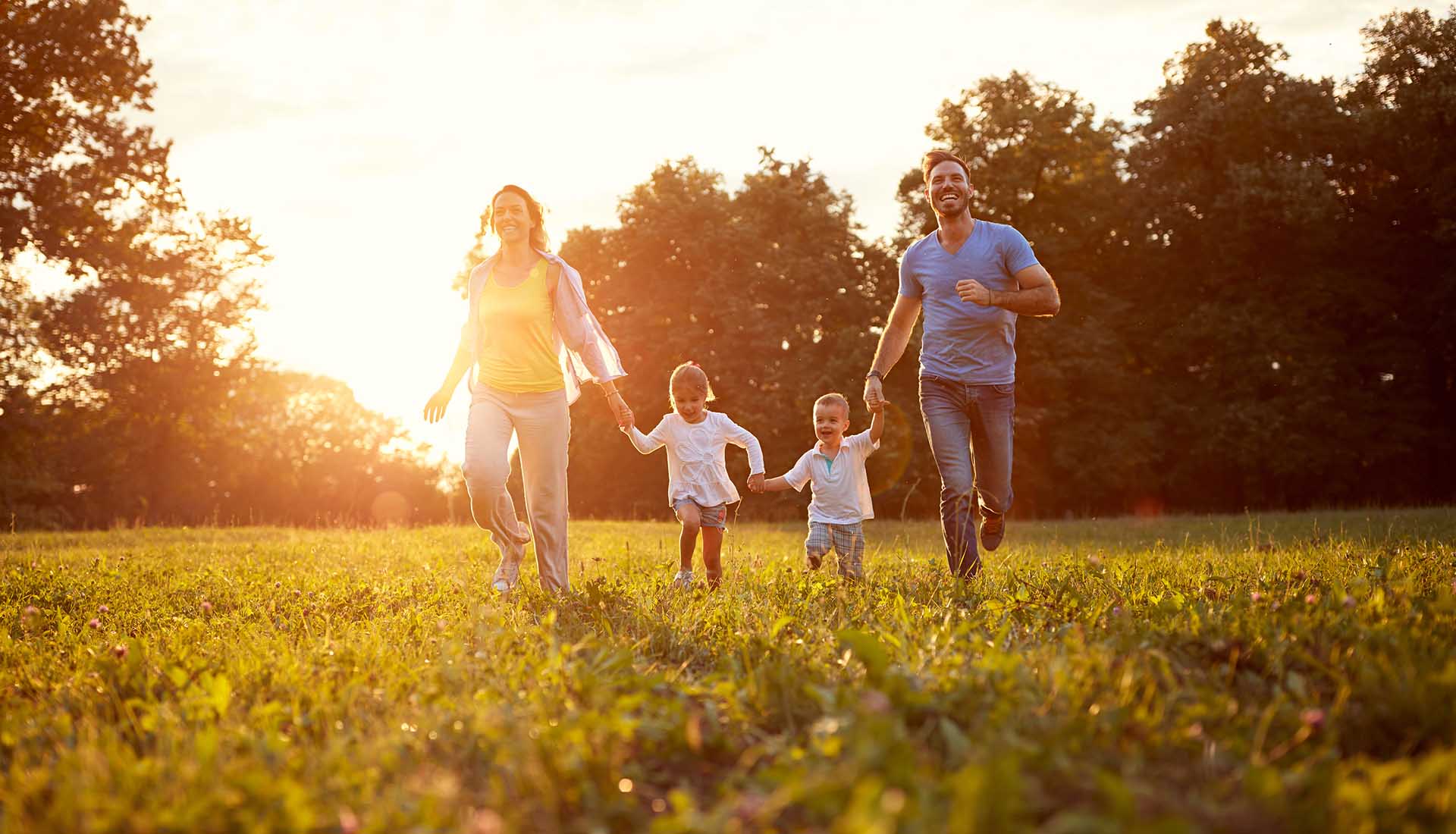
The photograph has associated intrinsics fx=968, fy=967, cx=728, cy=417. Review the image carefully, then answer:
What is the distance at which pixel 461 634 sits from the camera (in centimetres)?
421

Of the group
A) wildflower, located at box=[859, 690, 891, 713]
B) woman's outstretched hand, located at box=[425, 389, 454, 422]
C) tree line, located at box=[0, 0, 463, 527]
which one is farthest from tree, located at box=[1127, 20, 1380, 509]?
wildflower, located at box=[859, 690, 891, 713]

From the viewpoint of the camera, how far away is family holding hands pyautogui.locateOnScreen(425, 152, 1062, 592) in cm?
621

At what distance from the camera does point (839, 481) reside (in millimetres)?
6957

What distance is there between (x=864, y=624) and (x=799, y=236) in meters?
28.2

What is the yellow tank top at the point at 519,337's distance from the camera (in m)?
6.24

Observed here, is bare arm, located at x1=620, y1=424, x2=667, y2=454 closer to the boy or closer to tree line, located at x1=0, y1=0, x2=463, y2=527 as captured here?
the boy

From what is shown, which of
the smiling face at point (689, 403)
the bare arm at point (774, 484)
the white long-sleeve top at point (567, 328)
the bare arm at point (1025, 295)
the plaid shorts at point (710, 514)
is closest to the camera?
the bare arm at point (1025, 295)

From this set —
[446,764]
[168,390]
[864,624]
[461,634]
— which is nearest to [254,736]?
[446,764]

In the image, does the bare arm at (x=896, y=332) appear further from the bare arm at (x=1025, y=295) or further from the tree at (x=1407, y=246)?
the tree at (x=1407, y=246)

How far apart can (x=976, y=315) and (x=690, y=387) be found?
2056 mm

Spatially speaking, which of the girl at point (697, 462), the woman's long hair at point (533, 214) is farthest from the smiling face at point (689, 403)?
the woman's long hair at point (533, 214)

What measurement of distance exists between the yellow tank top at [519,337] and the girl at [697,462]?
790mm

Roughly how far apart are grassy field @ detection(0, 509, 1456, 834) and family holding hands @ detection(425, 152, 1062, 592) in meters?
1.10

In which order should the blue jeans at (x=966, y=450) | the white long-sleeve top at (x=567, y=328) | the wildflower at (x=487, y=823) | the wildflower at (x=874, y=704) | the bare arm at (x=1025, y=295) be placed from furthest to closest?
1. the white long-sleeve top at (x=567, y=328)
2. the blue jeans at (x=966, y=450)
3. the bare arm at (x=1025, y=295)
4. the wildflower at (x=874, y=704)
5. the wildflower at (x=487, y=823)
